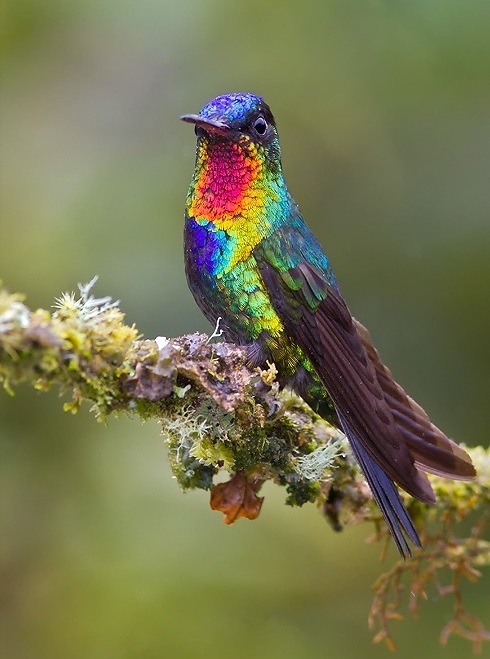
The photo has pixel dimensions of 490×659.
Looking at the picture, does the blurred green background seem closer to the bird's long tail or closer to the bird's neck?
the bird's long tail

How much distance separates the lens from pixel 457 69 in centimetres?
489

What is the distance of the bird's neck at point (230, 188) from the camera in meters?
2.83

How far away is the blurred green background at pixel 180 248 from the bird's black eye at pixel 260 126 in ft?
5.54

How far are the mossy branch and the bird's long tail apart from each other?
0.07 metres

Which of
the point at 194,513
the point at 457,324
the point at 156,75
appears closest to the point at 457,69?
the point at 457,324

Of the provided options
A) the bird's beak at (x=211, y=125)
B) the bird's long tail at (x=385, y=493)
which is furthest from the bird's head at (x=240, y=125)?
the bird's long tail at (x=385, y=493)

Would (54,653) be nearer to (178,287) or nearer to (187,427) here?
(178,287)

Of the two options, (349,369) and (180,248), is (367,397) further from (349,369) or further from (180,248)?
(180,248)

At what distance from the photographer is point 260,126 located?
2.94 metres

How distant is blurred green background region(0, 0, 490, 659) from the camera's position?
4031mm

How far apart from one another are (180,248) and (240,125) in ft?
6.22

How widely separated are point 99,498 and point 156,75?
260 cm

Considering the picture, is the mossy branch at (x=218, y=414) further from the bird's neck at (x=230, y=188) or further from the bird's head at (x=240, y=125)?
the bird's head at (x=240, y=125)

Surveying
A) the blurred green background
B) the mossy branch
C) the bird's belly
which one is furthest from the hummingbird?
the blurred green background
